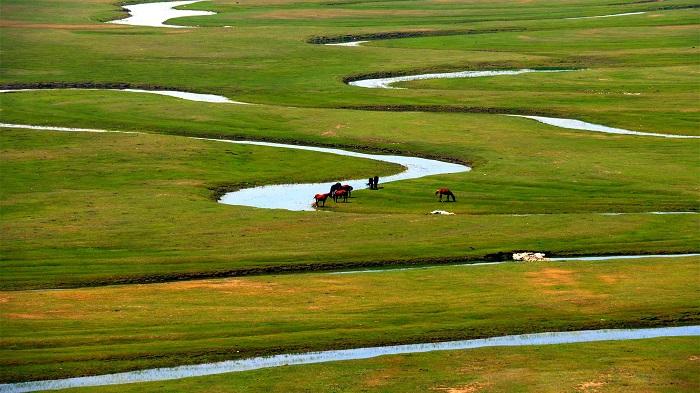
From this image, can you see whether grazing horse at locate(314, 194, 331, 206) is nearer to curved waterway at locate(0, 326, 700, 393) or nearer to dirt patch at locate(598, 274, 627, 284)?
dirt patch at locate(598, 274, 627, 284)

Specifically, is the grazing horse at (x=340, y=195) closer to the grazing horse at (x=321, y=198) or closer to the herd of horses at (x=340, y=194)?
the herd of horses at (x=340, y=194)

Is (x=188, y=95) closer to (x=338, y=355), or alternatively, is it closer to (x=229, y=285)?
(x=229, y=285)

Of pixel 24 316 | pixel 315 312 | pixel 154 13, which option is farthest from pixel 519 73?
pixel 154 13

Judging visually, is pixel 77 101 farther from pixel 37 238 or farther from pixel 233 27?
pixel 233 27

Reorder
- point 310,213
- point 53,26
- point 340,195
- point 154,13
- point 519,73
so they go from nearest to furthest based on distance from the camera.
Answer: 1. point 310,213
2. point 340,195
3. point 519,73
4. point 53,26
5. point 154,13

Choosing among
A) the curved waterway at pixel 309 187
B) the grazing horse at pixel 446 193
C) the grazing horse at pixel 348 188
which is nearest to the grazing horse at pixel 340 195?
the grazing horse at pixel 348 188
